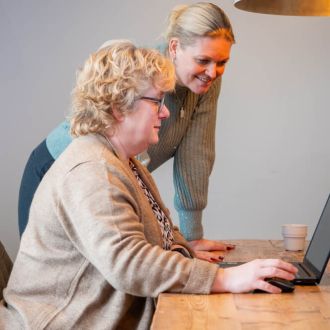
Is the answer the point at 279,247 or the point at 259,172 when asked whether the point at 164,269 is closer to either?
the point at 279,247

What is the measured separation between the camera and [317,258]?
5.48 ft

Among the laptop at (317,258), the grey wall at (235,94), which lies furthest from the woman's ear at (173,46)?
the grey wall at (235,94)

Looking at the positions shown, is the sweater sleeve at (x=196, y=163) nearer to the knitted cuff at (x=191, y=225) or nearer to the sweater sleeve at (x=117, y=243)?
the knitted cuff at (x=191, y=225)

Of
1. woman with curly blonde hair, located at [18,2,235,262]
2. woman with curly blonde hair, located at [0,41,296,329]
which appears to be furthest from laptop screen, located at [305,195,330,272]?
woman with curly blonde hair, located at [18,2,235,262]

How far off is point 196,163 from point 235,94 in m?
1.24

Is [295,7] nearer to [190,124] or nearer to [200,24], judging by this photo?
[200,24]

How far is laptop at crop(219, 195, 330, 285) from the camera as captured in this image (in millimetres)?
1559

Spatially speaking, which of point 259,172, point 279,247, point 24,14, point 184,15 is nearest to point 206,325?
point 279,247

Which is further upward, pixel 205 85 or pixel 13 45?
pixel 205 85

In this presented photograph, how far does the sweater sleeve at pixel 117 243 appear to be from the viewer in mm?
1389

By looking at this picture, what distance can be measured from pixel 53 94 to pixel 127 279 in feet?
8.25

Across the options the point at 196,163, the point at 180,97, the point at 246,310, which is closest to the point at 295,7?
the point at 180,97

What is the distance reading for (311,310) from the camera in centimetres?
130

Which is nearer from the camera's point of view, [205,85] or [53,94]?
[205,85]
